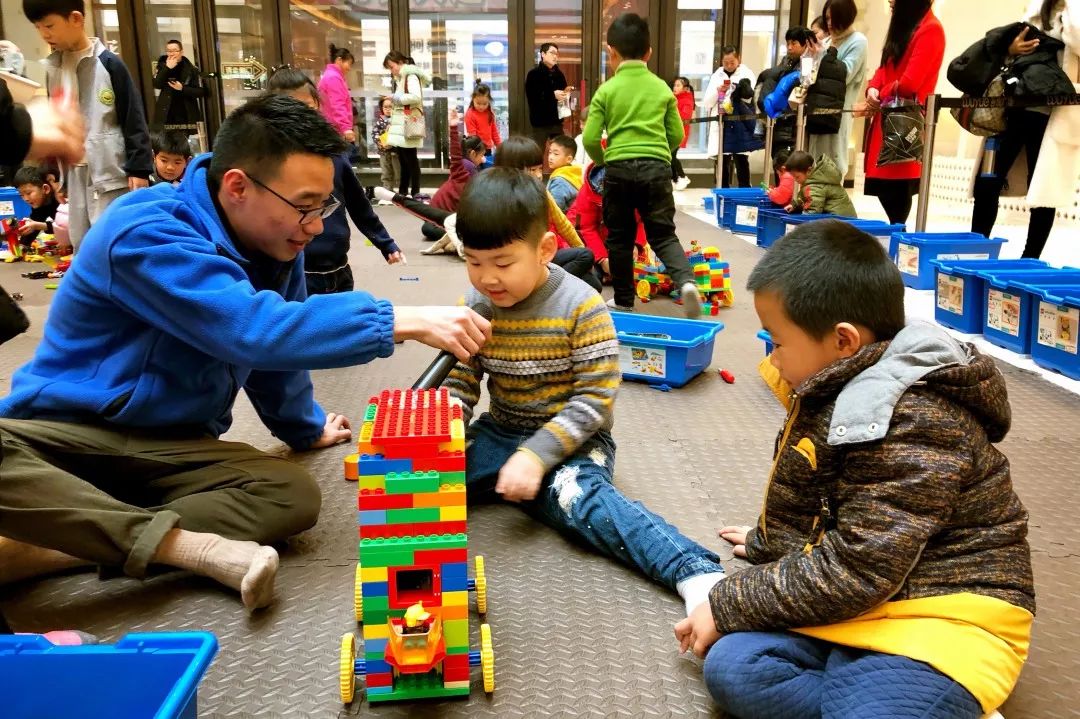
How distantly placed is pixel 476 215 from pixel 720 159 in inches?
276

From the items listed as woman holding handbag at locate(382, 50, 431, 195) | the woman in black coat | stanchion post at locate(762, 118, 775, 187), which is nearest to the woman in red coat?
stanchion post at locate(762, 118, 775, 187)

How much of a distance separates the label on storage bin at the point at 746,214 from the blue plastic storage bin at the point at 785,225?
53cm

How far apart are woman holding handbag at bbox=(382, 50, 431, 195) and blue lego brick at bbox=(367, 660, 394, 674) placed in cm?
785

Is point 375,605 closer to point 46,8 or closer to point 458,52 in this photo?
point 46,8

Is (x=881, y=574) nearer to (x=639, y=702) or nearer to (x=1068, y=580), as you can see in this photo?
(x=639, y=702)

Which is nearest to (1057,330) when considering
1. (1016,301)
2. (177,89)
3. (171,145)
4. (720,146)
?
(1016,301)

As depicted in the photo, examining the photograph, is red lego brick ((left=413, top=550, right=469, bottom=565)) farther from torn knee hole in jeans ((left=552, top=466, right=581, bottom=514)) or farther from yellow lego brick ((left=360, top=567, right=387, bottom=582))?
torn knee hole in jeans ((left=552, top=466, right=581, bottom=514))

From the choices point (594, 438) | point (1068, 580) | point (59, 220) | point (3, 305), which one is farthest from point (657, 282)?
point (59, 220)

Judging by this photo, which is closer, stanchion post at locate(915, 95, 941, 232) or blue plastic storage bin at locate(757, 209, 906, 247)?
stanchion post at locate(915, 95, 941, 232)

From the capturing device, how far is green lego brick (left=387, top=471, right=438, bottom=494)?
3.79 ft

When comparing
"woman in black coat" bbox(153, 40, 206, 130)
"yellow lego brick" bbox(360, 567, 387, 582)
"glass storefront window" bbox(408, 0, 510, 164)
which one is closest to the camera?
"yellow lego brick" bbox(360, 567, 387, 582)

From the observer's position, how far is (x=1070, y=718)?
122 cm

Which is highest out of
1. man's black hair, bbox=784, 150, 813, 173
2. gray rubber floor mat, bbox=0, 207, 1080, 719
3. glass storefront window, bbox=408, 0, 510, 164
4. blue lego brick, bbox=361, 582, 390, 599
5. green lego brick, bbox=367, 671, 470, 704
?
glass storefront window, bbox=408, 0, 510, 164

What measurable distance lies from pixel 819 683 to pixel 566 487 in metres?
0.71
